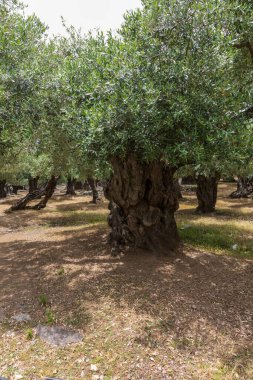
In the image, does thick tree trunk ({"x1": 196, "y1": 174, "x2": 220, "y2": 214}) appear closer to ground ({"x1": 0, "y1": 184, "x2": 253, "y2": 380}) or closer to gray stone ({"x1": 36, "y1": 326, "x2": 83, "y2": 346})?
ground ({"x1": 0, "y1": 184, "x2": 253, "y2": 380})

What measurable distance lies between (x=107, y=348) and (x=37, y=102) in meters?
9.39

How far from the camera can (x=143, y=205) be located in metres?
12.9

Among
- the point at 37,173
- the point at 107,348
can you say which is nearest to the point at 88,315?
the point at 107,348

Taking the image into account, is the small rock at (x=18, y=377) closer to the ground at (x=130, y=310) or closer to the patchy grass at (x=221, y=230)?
the ground at (x=130, y=310)

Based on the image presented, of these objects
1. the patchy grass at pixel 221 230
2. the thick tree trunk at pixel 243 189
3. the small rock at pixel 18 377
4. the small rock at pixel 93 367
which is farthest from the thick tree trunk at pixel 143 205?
the thick tree trunk at pixel 243 189

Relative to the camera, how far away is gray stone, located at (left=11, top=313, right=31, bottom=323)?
7.96 metres

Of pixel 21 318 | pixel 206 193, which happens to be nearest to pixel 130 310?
pixel 21 318

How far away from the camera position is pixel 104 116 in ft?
27.9

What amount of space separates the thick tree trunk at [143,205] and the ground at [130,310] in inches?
34.0

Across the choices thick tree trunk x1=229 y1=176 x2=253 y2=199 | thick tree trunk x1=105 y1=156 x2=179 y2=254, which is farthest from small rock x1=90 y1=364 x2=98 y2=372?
thick tree trunk x1=229 y1=176 x2=253 y2=199

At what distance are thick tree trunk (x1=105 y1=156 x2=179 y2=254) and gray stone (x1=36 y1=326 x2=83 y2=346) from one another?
5.93m

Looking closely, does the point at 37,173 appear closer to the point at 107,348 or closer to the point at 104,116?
the point at 104,116

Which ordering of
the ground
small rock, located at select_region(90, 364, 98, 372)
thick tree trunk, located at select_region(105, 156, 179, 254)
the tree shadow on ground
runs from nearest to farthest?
small rock, located at select_region(90, 364, 98, 372) < the ground < the tree shadow on ground < thick tree trunk, located at select_region(105, 156, 179, 254)

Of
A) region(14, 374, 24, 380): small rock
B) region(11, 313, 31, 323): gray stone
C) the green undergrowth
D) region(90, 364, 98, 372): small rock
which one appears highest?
the green undergrowth
